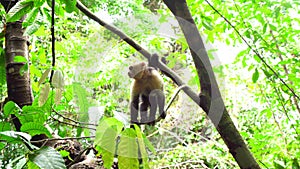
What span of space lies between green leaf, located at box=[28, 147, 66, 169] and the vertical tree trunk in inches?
11.5

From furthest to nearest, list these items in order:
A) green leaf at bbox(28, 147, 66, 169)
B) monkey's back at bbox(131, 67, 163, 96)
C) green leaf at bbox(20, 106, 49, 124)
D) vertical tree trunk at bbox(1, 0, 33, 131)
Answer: monkey's back at bbox(131, 67, 163, 96), vertical tree trunk at bbox(1, 0, 33, 131), green leaf at bbox(20, 106, 49, 124), green leaf at bbox(28, 147, 66, 169)

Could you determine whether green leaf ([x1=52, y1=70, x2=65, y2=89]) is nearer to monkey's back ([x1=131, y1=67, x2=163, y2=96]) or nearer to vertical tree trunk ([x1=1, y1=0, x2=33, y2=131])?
vertical tree trunk ([x1=1, y1=0, x2=33, y2=131])

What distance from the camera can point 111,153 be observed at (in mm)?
428

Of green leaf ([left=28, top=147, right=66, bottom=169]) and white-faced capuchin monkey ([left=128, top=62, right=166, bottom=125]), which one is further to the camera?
white-faced capuchin monkey ([left=128, top=62, right=166, bottom=125])

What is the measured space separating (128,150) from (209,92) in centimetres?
20

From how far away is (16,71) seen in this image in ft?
2.21

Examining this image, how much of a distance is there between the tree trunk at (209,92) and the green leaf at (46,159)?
254mm

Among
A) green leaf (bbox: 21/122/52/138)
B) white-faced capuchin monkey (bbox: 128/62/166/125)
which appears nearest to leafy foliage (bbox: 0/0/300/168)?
green leaf (bbox: 21/122/52/138)

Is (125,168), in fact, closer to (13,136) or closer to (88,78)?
(13,136)

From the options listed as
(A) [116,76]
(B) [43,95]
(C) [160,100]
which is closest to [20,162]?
(B) [43,95]

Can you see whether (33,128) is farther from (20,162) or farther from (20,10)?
(20,10)

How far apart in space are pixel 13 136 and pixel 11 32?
0.38 meters

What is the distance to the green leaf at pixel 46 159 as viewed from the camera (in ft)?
1.22

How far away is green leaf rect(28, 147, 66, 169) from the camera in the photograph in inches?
14.6
